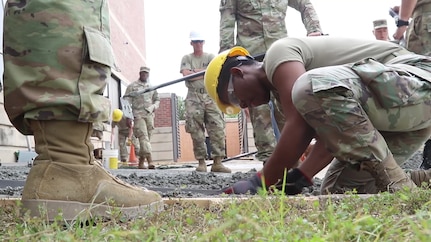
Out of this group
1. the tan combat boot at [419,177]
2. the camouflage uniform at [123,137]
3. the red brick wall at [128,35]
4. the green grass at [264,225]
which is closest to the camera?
the green grass at [264,225]

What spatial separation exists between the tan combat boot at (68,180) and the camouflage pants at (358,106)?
36.2 inches

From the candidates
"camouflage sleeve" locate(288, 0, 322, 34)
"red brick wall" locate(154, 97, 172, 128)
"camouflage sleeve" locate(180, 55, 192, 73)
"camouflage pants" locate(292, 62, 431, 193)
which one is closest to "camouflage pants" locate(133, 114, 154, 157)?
"camouflage sleeve" locate(180, 55, 192, 73)

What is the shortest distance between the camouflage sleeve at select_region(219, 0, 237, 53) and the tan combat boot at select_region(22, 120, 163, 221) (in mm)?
3245

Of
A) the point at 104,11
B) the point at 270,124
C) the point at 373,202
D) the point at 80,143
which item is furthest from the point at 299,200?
the point at 270,124

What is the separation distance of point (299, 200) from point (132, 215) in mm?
588

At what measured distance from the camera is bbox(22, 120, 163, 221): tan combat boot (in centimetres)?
154

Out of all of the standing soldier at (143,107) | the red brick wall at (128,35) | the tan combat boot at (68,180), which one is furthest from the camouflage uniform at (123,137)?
the tan combat boot at (68,180)

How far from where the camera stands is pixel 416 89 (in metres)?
2.28

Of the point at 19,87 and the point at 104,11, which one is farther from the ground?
the point at 104,11

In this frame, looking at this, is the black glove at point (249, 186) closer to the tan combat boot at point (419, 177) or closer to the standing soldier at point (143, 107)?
the tan combat boot at point (419, 177)

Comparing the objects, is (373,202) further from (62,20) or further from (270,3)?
(270,3)

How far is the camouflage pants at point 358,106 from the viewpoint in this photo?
2.17m

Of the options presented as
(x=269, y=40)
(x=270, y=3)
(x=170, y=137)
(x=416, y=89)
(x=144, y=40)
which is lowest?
(x=170, y=137)

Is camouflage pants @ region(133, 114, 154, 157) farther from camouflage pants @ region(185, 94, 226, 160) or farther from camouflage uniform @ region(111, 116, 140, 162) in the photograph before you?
camouflage pants @ region(185, 94, 226, 160)
